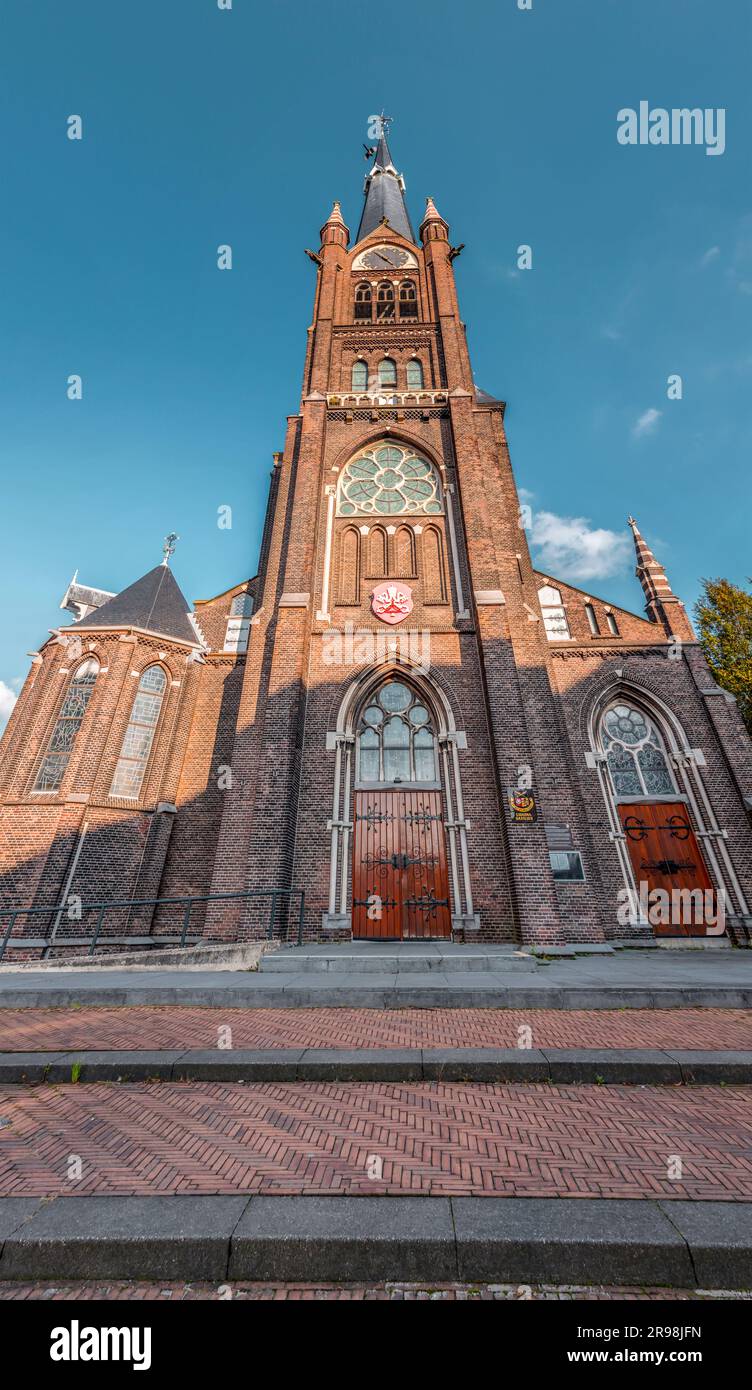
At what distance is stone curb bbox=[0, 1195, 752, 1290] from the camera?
92.0 inches

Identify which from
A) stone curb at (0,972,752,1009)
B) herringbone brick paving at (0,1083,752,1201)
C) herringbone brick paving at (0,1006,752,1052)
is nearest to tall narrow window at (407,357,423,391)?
stone curb at (0,972,752,1009)

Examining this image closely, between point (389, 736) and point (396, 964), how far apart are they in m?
5.53

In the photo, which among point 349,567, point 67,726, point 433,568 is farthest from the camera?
point 349,567

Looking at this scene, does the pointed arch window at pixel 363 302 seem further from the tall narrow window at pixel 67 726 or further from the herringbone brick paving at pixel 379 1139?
the herringbone brick paving at pixel 379 1139

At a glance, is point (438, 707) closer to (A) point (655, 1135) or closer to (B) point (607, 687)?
(B) point (607, 687)

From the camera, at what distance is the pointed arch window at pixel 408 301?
19.9 m

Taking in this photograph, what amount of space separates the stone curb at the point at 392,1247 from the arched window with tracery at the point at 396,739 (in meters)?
9.37

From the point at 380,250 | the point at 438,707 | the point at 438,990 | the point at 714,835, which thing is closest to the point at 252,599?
the point at 438,707

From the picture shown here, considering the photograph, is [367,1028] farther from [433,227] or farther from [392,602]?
[433,227]

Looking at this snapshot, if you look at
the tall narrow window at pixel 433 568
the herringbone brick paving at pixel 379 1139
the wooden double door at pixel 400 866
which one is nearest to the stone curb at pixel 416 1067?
the herringbone brick paving at pixel 379 1139

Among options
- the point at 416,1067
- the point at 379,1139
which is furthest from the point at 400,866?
the point at 379,1139

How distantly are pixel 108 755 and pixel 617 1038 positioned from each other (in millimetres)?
12050

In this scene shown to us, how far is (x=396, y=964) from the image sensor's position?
776 centimetres
